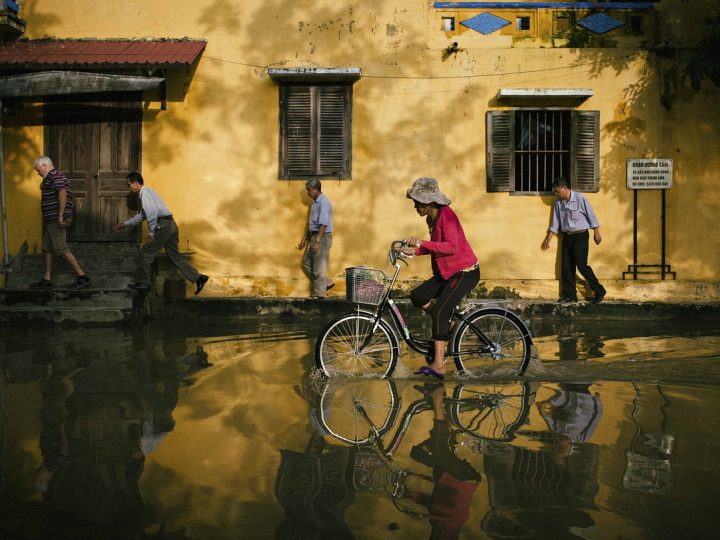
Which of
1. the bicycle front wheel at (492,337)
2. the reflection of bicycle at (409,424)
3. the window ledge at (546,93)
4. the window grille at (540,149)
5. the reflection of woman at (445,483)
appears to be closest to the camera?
the reflection of woman at (445,483)

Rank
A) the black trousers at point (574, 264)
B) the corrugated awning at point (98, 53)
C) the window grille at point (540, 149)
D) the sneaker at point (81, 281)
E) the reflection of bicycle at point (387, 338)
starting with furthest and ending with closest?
1. the window grille at point (540, 149)
2. the black trousers at point (574, 264)
3. the corrugated awning at point (98, 53)
4. the sneaker at point (81, 281)
5. the reflection of bicycle at point (387, 338)

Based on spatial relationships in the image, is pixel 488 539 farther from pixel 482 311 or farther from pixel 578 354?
pixel 578 354

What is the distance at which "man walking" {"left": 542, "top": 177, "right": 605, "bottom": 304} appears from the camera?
11.8m

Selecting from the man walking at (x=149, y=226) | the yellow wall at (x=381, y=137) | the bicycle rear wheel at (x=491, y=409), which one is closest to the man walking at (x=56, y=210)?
the man walking at (x=149, y=226)

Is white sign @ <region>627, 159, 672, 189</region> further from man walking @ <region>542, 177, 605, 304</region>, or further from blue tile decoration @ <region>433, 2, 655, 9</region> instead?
blue tile decoration @ <region>433, 2, 655, 9</region>

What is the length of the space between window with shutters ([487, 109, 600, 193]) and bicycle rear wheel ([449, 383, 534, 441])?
606 centimetres

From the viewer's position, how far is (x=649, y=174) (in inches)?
480

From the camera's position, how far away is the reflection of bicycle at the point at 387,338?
270 inches

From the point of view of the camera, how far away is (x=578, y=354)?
28.4 ft

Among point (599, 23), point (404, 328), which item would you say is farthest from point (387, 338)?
point (599, 23)

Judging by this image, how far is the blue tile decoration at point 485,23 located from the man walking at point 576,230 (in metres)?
2.52

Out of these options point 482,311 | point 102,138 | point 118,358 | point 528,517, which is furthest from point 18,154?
point 528,517

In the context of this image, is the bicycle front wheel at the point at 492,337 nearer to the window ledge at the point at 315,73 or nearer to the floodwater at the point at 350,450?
the floodwater at the point at 350,450

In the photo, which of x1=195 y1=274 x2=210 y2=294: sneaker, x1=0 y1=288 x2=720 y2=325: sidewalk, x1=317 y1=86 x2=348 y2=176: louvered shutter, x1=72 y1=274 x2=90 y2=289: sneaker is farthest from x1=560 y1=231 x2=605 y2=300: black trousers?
x1=72 y1=274 x2=90 y2=289: sneaker
